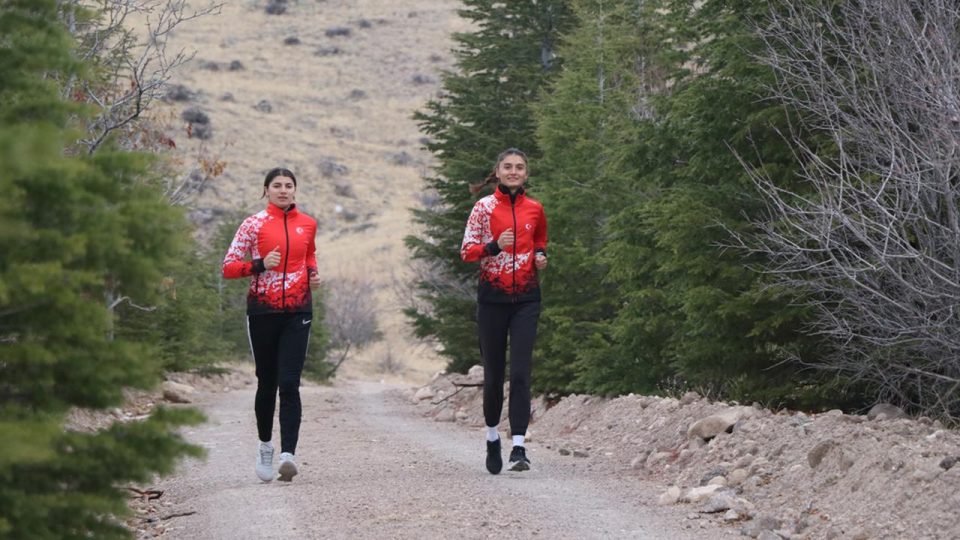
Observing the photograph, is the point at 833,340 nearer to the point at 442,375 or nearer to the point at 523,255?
the point at 523,255

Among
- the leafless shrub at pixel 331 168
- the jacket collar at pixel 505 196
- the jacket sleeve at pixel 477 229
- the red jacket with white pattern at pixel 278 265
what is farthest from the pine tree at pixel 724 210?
the leafless shrub at pixel 331 168

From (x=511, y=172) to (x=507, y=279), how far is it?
785 mm

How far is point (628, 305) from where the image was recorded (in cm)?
1388

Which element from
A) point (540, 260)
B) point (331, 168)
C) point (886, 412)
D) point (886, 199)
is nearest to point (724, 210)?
point (886, 199)

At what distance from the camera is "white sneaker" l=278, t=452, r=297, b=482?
8688mm

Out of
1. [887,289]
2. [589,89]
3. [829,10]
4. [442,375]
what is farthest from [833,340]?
[442,375]

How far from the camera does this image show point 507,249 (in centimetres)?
877

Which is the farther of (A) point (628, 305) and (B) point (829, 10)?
(A) point (628, 305)

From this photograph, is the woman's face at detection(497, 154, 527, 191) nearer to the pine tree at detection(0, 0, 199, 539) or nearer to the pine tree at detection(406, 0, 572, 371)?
the pine tree at detection(0, 0, 199, 539)

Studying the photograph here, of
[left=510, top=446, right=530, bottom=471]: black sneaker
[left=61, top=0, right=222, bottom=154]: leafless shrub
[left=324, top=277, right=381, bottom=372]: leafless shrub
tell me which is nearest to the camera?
[left=510, top=446, right=530, bottom=471]: black sneaker

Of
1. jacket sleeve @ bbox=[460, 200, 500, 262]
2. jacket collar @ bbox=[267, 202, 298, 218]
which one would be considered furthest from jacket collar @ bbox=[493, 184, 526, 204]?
jacket collar @ bbox=[267, 202, 298, 218]

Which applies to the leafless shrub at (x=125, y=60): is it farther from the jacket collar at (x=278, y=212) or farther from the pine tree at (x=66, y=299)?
the pine tree at (x=66, y=299)

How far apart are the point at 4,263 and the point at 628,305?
10.5 metres

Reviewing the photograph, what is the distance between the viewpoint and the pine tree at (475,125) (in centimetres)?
2395
